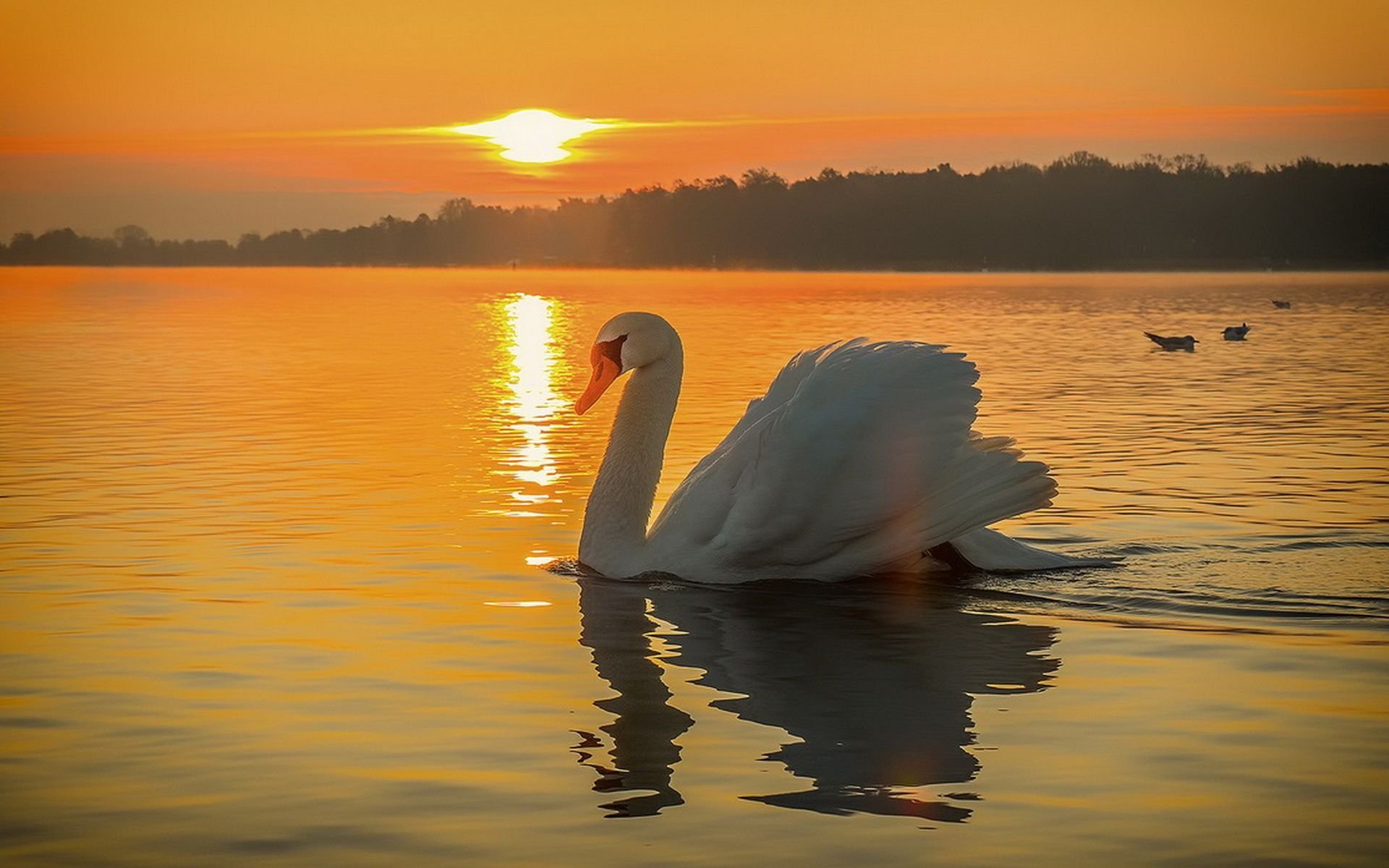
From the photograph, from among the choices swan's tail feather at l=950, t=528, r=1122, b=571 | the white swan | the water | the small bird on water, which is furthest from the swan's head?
the small bird on water

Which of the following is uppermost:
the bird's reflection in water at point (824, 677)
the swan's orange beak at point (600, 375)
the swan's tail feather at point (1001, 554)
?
the swan's orange beak at point (600, 375)

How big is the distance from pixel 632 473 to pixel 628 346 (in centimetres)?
87

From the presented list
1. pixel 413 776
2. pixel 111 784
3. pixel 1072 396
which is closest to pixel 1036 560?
pixel 413 776

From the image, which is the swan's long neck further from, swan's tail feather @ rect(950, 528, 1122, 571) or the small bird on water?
the small bird on water

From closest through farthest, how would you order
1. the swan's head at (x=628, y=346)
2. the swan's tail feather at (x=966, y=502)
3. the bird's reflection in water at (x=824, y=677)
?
the bird's reflection in water at (x=824, y=677), the swan's tail feather at (x=966, y=502), the swan's head at (x=628, y=346)

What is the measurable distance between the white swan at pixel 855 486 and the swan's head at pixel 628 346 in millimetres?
962

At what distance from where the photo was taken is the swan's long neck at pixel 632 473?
475 inches

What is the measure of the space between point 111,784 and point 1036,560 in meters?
6.38

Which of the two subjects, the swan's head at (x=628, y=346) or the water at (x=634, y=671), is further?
the swan's head at (x=628, y=346)

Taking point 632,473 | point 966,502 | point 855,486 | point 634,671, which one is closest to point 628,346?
point 632,473

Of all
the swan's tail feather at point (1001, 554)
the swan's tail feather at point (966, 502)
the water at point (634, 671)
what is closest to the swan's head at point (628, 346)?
the water at point (634, 671)

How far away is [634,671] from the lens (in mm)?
9336

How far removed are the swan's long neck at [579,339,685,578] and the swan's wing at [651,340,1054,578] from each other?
28.0 inches

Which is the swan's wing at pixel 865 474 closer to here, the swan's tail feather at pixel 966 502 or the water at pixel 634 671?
the swan's tail feather at pixel 966 502
